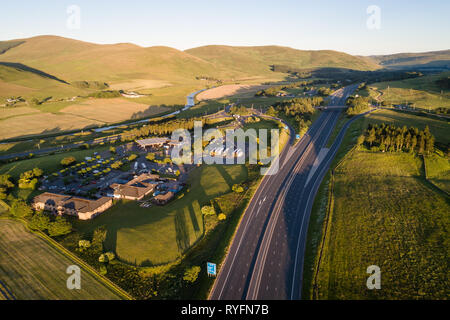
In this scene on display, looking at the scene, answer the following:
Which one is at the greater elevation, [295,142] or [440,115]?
[440,115]

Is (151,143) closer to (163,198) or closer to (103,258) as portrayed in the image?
(163,198)

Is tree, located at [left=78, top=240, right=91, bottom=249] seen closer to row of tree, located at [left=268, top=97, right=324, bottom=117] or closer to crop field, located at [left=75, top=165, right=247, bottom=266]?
crop field, located at [left=75, top=165, right=247, bottom=266]

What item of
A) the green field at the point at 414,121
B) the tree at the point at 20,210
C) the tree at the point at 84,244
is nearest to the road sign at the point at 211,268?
the tree at the point at 84,244

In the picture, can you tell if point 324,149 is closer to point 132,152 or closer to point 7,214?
point 132,152

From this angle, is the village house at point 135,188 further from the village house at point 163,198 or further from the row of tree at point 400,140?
the row of tree at point 400,140

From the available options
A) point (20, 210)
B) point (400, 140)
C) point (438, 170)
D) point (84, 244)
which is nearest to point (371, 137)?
point (400, 140)

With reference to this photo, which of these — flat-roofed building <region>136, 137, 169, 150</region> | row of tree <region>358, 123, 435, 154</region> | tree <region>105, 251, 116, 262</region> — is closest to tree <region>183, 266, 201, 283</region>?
tree <region>105, 251, 116, 262</region>
